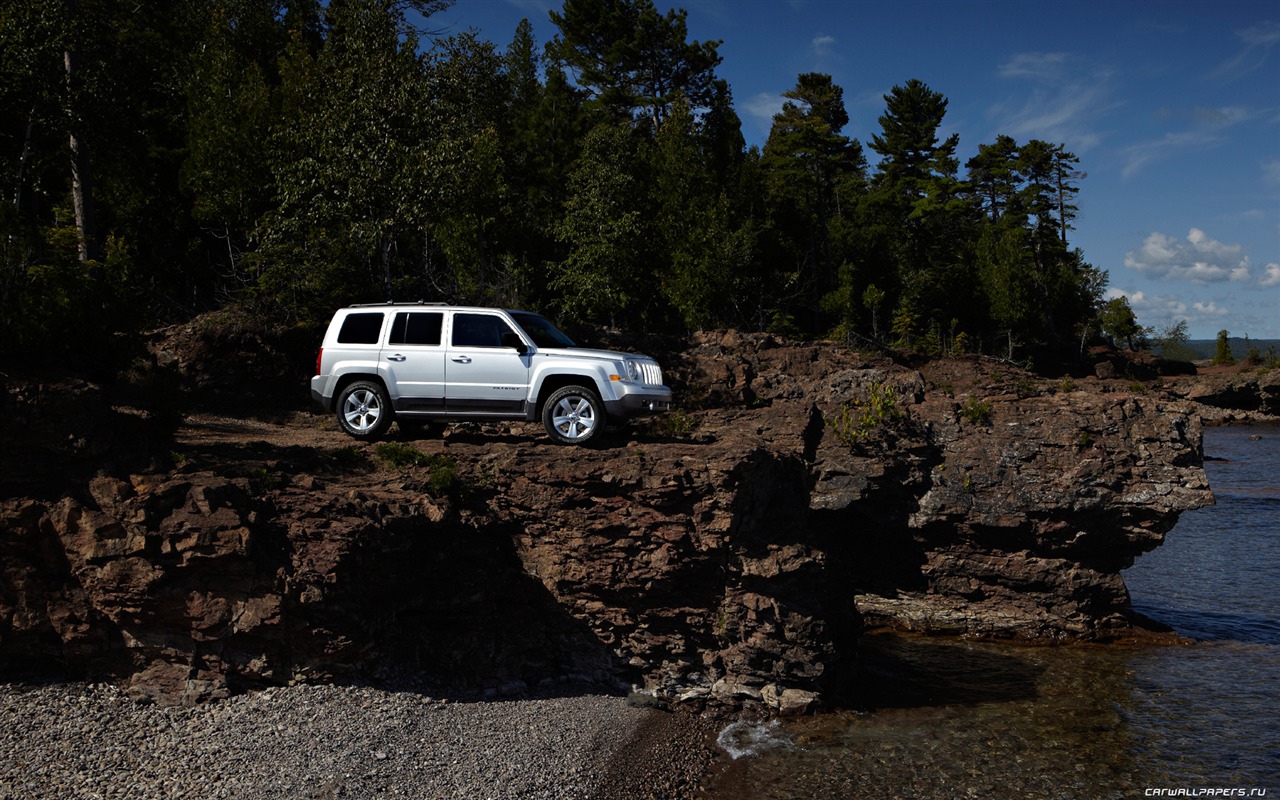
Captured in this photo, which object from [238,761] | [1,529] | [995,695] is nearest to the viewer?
[238,761]

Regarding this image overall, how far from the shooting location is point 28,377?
11.7 m

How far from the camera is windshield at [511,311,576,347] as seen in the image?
1466 cm

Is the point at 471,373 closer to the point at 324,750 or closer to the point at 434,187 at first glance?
the point at 324,750

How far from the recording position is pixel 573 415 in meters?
14.5

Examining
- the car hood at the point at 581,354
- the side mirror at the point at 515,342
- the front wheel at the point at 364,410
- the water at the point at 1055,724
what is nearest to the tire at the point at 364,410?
the front wheel at the point at 364,410

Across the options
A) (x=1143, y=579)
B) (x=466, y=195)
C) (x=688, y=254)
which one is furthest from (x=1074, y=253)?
(x=466, y=195)

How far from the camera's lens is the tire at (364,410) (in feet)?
48.6

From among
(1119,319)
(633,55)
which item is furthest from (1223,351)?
(633,55)

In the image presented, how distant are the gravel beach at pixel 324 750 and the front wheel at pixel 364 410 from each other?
4.61 metres

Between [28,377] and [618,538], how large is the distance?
905cm

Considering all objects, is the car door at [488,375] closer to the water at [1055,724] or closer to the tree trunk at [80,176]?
the water at [1055,724]

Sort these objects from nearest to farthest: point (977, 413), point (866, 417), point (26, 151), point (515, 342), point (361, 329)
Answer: point (515, 342)
point (361, 329)
point (866, 417)
point (977, 413)
point (26, 151)

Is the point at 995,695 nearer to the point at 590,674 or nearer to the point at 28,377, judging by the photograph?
the point at 590,674

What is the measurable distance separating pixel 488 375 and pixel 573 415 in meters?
1.63
